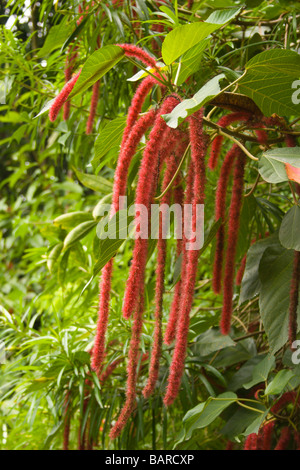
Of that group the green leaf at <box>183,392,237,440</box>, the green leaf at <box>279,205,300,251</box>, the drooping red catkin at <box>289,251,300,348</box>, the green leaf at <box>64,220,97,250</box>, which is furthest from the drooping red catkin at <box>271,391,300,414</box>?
the green leaf at <box>64,220,97,250</box>

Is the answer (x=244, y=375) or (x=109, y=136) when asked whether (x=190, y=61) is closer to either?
(x=109, y=136)

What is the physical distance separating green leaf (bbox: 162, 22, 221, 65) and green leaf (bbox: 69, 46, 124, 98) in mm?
51

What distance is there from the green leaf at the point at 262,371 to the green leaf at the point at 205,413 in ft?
0.22

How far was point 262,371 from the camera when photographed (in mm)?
828

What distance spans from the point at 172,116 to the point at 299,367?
0.44 m

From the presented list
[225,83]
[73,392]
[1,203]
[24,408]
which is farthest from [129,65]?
[1,203]

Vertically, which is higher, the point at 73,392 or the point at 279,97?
the point at 279,97

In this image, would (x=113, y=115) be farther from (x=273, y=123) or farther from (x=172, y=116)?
(x=172, y=116)

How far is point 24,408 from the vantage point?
1159 millimetres

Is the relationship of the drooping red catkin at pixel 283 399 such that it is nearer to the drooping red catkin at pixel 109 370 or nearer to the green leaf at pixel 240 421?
the green leaf at pixel 240 421

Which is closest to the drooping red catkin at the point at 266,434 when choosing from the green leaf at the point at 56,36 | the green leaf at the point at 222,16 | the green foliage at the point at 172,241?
Answer: the green foliage at the point at 172,241

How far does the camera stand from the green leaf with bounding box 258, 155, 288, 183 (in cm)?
57

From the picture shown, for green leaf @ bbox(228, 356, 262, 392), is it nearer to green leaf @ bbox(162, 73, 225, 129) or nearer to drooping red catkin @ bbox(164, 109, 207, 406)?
drooping red catkin @ bbox(164, 109, 207, 406)
